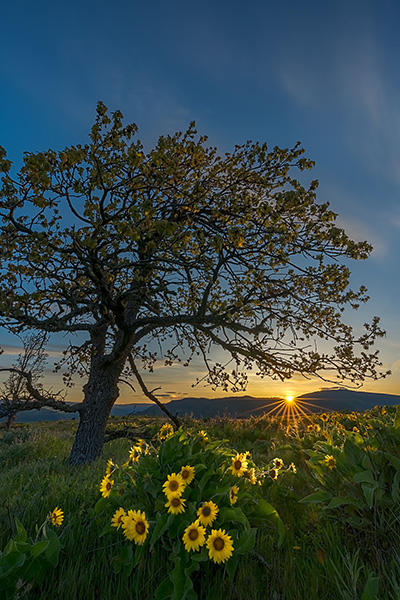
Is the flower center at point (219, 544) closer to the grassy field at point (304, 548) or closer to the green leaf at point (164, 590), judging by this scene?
the grassy field at point (304, 548)

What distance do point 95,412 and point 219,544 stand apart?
8203 mm

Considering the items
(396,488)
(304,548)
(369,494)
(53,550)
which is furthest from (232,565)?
(396,488)

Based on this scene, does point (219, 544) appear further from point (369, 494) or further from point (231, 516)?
point (369, 494)

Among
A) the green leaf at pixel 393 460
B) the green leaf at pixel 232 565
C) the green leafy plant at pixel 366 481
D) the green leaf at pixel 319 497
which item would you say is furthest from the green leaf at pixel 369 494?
the green leaf at pixel 232 565

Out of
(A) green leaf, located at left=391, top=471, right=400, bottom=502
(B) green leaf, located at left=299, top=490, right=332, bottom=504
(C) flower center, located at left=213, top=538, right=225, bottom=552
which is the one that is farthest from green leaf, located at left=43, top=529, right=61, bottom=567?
(A) green leaf, located at left=391, top=471, right=400, bottom=502

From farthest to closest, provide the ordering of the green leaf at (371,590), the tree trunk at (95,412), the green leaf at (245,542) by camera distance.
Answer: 1. the tree trunk at (95,412)
2. the green leaf at (245,542)
3. the green leaf at (371,590)

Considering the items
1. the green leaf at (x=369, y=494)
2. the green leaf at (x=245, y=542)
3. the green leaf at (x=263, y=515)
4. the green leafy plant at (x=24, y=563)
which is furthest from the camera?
the green leaf at (x=263, y=515)

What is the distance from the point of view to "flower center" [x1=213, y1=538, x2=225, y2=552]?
98.8 inches

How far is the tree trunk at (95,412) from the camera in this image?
9.66 meters

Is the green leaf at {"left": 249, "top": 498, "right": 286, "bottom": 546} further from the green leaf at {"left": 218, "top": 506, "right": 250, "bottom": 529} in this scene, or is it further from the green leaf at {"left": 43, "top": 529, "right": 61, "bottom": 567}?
the green leaf at {"left": 43, "top": 529, "right": 61, "bottom": 567}

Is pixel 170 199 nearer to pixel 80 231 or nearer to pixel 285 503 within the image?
pixel 80 231

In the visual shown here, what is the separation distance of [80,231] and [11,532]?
215 inches

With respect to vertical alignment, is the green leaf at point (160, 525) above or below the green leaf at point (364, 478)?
below

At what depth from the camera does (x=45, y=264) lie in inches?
292
